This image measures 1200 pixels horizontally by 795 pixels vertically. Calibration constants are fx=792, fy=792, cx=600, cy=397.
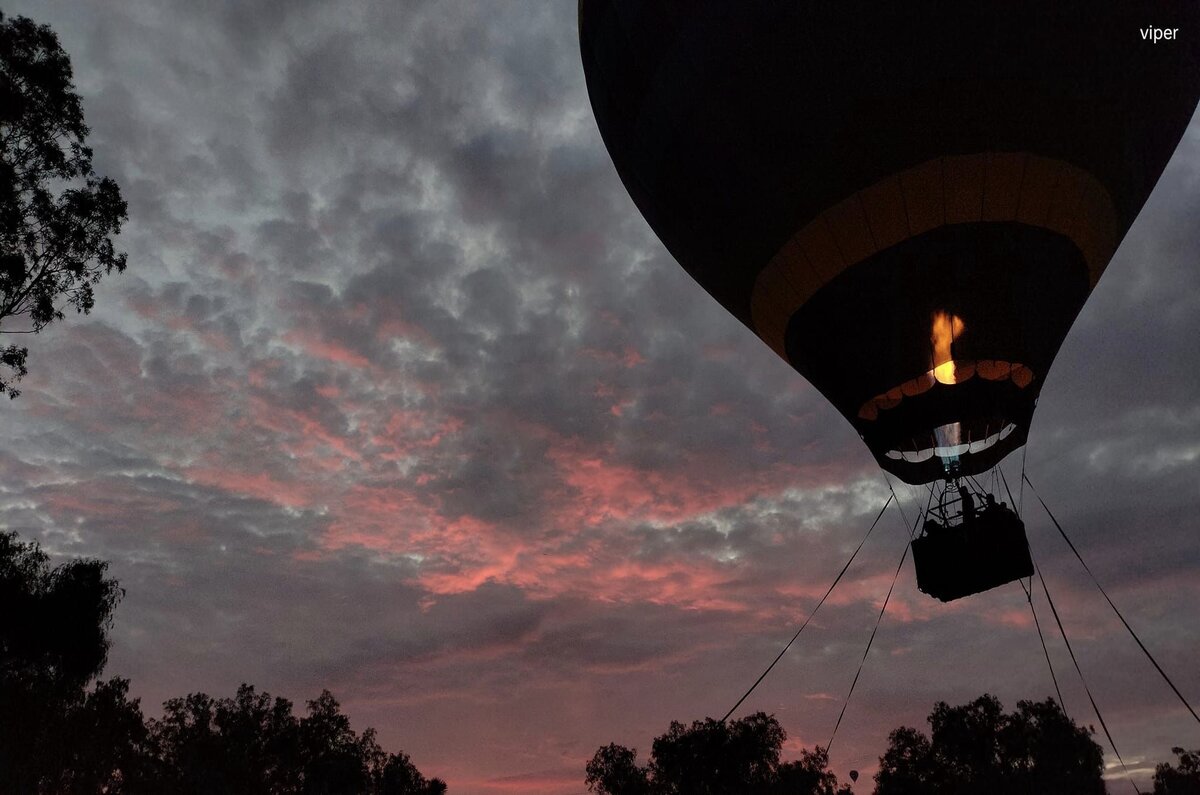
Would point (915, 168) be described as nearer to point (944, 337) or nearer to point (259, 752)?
point (944, 337)

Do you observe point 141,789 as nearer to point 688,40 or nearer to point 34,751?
point 34,751

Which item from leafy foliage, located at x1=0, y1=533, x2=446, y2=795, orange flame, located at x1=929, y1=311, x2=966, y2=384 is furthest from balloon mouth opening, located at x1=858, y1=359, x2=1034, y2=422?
leafy foliage, located at x1=0, y1=533, x2=446, y2=795

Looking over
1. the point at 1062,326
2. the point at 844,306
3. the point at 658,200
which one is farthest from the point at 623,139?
the point at 1062,326

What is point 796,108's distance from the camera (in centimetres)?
1554

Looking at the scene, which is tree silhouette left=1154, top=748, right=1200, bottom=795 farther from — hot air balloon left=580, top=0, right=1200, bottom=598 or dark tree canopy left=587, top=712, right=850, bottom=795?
hot air balloon left=580, top=0, right=1200, bottom=598

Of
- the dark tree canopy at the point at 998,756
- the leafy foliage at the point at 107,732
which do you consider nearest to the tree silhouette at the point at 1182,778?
the dark tree canopy at the point at 998,756

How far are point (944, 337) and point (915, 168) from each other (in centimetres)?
348

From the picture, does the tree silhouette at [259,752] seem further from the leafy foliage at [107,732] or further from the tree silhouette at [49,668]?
the tree silhouette at [49,668]

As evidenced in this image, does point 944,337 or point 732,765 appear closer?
point 944,337

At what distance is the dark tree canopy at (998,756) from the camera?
7325 cm

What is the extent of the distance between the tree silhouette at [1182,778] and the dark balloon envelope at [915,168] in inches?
4458

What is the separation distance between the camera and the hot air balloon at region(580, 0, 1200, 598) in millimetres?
14484

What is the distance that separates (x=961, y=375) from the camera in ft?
54.0

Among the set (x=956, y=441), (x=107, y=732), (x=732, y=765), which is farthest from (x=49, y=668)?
(x=732, y=765)
